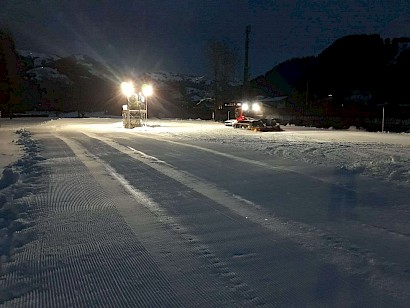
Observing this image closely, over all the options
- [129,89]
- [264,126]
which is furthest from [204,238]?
[129,89]

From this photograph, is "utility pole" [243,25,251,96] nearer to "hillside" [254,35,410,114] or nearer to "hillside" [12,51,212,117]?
"hillside" [254,35,410,114]

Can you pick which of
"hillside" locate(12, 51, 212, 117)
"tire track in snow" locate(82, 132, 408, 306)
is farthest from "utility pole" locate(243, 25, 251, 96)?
"tire track in snow" locate(82, 132, 408, 306)

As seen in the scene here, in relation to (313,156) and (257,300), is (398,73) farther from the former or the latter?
(257,300)

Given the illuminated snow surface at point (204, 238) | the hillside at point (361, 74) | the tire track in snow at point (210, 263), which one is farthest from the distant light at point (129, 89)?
the tire track in snow at point (210, 263)

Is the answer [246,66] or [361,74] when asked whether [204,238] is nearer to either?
[246,66]

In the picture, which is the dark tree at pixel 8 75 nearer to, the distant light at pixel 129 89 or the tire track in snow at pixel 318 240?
the distant light at pixel 129 89

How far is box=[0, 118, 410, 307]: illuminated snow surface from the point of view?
A: 380 cm

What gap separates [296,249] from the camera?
16.1 feet

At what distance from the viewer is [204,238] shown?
532 cm

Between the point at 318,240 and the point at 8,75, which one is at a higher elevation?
the point at 8,75

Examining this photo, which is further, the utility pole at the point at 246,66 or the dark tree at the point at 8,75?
the utility pole at the point at 246,66

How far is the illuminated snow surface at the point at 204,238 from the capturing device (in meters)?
3.80

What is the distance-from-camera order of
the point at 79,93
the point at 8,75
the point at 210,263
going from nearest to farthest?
1. the point at 210,263
2. the point at 8,75
3. the point at 79,93

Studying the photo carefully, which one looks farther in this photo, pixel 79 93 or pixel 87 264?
pixel 79 93
